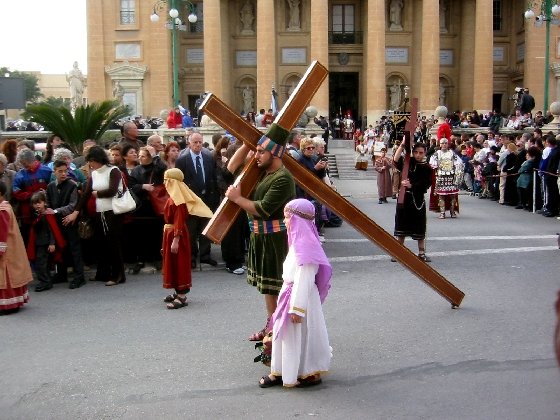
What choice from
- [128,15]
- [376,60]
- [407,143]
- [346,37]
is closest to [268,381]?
[407,143]

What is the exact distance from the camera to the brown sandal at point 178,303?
29.1 feet

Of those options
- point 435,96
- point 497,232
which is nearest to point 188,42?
point 435,96

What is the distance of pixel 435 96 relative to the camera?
46562mm

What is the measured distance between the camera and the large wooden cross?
616 cm

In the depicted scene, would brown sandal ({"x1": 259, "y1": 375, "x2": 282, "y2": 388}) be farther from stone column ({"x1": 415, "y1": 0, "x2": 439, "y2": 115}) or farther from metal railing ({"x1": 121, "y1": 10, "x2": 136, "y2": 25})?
metal railing ({"x1": 121, "y1": 10, "x2": 136, "y2": 25})

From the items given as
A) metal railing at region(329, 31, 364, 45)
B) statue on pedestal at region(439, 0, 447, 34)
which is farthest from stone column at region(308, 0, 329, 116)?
statue on pedestal at region(439, 0, 447, 34)

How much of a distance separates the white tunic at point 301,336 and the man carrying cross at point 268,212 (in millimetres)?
465

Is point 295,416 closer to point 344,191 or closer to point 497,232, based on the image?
point 497,232

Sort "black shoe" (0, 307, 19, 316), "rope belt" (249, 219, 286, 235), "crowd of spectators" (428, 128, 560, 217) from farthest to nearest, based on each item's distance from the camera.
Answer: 1. "crowd of spectators" (428, 128, 560, 217)
2. "black shoe" (0, 307, 19, 316)
3. "rope belt" (249, 219, 286, 235)

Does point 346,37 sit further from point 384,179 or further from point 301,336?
point 301,336

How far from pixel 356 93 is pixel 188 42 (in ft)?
40.3

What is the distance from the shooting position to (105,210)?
1047 centimetres

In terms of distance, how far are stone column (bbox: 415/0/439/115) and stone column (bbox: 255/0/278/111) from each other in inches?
379

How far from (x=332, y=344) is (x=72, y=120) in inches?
367
